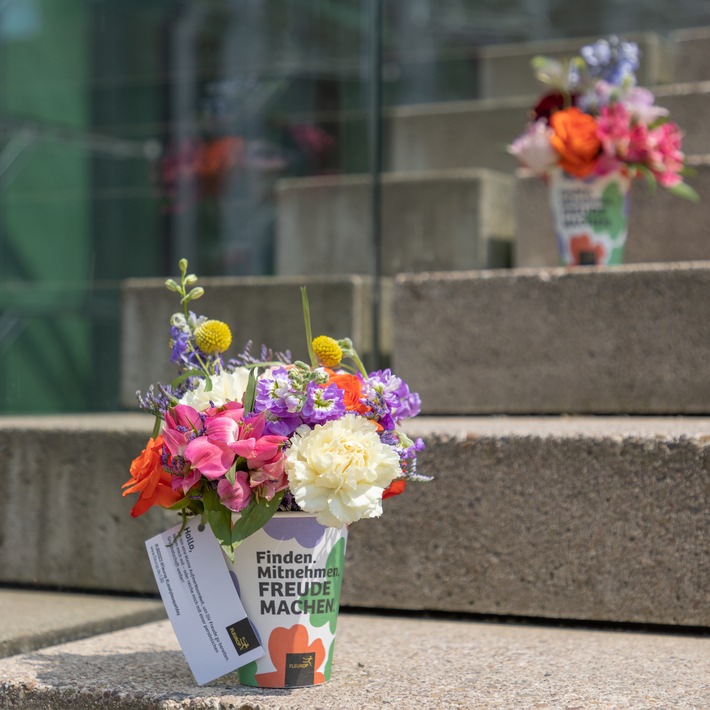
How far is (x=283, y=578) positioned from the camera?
57.6 inches

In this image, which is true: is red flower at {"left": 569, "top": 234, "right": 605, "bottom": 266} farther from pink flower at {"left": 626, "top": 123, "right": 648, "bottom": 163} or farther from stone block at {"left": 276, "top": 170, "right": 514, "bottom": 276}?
stone block at {"left": 276, "top": 170, "right": 514, "bottom": 276}

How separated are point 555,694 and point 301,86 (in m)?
1.82

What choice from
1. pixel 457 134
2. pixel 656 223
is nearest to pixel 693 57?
pixel 457 134

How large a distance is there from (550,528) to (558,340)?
0.46m

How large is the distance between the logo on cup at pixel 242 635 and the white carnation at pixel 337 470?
0.58ft

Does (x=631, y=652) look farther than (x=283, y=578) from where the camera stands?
Yes

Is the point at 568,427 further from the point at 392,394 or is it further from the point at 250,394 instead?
the point at 250,394

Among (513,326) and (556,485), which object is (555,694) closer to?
(556,485)

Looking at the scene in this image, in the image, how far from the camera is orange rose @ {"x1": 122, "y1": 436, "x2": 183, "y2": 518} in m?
1.42

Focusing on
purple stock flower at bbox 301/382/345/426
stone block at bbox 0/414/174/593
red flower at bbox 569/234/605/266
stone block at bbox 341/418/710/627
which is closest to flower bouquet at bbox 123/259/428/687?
purple stock flower at bbox 301/382/345/426

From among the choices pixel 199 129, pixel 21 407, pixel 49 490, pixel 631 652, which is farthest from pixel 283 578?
pixel 199 129

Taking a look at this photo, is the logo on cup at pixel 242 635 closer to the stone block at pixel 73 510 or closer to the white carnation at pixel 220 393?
the white carnation at pixel 220 393

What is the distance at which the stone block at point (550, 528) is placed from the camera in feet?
6.10

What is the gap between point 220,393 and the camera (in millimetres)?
1449
